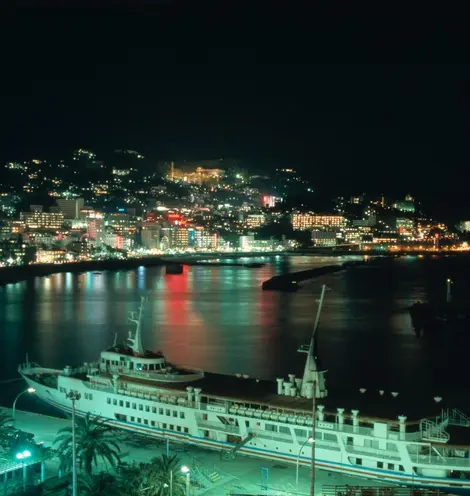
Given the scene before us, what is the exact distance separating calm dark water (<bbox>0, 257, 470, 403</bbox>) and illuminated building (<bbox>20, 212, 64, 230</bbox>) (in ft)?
69.4

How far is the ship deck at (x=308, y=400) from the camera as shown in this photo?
644cm

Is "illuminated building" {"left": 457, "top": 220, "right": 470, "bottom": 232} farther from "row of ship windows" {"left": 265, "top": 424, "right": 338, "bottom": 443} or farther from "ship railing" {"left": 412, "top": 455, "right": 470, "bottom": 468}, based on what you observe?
"ship railing" {"left": 412, "top": 455, "right": 470, "bottom": 468}

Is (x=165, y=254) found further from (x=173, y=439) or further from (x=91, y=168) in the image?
(x=173, y=439)

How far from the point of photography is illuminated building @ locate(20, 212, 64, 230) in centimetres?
5234

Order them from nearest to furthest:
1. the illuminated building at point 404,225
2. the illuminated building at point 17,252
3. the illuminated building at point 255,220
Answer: the illuminated building at point 17,252 < the illuminated building at point 255,220 < the illuminated building at point 404,225

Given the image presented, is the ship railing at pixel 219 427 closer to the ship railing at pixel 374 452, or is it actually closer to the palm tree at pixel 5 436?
the ship railing at pixel 374 452

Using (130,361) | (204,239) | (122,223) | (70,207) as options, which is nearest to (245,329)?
(130,361)

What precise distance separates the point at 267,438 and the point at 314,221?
71.6 m

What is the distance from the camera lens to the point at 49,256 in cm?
4444

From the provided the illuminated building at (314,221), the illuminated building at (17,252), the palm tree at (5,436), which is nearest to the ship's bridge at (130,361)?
the palm tree at (5,436)

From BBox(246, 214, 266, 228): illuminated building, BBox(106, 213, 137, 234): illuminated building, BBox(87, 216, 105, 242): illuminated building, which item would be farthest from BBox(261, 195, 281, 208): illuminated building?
BBox(87, 216, 105, 242): illuminated building

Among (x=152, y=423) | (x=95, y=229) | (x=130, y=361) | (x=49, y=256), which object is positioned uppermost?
(x=95, y=229)

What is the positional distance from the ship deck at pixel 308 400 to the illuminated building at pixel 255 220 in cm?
6297

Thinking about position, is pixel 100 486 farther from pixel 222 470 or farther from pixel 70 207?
pixel 70 207
